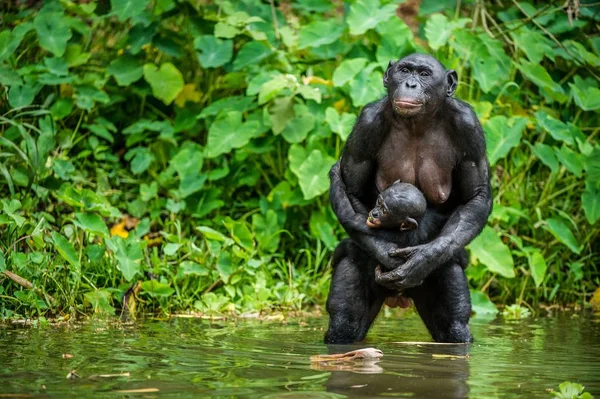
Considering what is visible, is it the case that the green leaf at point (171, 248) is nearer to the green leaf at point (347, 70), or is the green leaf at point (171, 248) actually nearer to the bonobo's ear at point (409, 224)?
the green leaf at point (347, 70)

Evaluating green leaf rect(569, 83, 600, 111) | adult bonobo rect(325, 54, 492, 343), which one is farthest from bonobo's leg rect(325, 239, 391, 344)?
green leaf rect(569, 83, 600, 111)

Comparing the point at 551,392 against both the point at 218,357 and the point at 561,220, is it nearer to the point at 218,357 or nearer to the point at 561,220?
the point at 218,357

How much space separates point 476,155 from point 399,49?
3.04 meters

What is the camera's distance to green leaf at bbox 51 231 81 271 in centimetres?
654

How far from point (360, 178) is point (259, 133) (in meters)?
2.76

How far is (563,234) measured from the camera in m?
8.24

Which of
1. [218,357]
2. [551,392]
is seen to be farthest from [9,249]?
[551,392]

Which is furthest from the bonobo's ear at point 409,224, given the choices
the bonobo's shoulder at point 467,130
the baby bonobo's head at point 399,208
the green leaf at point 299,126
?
the green leaf at point 299,126

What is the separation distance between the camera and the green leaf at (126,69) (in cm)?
886

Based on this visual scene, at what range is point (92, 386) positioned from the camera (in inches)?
152

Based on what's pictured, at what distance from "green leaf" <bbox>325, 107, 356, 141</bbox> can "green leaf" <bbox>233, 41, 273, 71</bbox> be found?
3.27 ft

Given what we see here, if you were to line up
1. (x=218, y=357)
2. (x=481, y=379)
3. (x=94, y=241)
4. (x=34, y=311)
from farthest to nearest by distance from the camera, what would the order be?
(x=94, y=241) < (x=34, y=311) < (x=218, y=357) < (x=481, y=379)

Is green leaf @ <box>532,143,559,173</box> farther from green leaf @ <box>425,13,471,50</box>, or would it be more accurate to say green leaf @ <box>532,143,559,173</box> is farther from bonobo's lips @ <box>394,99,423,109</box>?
bonobo's lips @ <box>394,99,423,109</box>

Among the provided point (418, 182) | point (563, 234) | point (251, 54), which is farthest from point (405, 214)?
point (251, 54)
